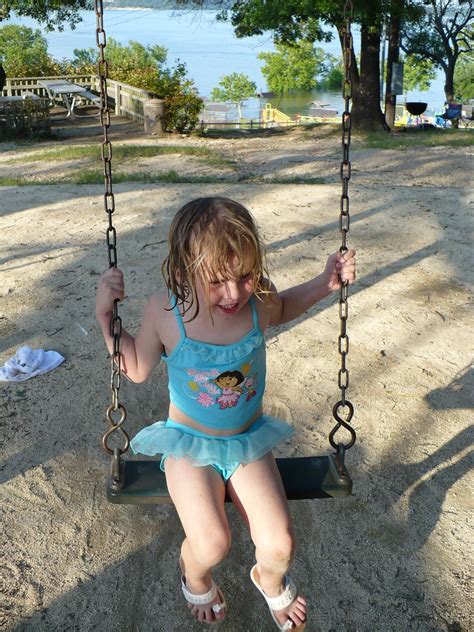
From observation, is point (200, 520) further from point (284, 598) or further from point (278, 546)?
point (284, 598)

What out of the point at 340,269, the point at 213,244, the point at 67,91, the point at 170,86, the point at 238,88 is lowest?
the point at 340,269

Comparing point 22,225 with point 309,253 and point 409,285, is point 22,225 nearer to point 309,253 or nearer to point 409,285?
point 309,253

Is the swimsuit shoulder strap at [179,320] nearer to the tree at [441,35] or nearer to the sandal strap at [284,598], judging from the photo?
the sandal strap at [284,598]

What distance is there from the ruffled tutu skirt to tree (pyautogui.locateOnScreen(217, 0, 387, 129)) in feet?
44.1

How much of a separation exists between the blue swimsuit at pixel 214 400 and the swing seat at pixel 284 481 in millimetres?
78

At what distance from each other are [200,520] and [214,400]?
365mm

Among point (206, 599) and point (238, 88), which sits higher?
point (238, 88)

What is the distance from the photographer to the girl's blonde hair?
6.41 feet

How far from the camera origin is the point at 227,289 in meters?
2.01

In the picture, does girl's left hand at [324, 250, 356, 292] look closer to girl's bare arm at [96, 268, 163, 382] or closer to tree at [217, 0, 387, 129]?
girl's bare arm at [96, 268, 163, 382]

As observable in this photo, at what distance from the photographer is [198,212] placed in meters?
1.99

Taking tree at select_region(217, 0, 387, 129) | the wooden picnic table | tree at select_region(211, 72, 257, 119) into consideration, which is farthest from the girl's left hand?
tree at select_region(211, 72, 257, 119)

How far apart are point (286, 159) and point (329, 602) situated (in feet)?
29.7

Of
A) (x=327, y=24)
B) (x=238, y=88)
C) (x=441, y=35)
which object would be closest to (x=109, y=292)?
(x=327, y=24)
